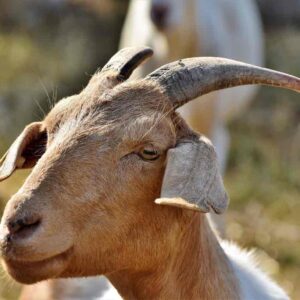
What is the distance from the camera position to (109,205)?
4160 millimetres

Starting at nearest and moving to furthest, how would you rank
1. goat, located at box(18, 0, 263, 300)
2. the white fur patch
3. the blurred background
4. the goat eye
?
the goat eye
the white fur patch
goat, located at box(18, 0, 263, 300)
the blurred background

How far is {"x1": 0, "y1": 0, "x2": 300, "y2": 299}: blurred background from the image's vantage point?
935cm

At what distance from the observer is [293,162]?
11.1 metres

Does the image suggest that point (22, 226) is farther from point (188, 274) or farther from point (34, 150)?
point (188, 274)

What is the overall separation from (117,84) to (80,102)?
0.19m

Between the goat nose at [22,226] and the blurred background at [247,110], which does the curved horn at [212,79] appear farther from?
the blurred background at [247,110]

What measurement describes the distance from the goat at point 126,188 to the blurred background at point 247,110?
A: 96.8 inches

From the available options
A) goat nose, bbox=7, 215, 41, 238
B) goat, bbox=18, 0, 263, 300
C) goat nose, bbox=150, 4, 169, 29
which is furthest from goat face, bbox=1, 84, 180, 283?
goat nose, bbox=150, 4, 169, 29

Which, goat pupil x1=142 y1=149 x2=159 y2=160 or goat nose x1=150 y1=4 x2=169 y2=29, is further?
goat nose x1=150 y1=4 x2=169 y2=29

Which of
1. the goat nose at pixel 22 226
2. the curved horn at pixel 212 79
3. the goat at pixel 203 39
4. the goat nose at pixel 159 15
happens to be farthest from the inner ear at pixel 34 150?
the goat nose at pixel 159 15

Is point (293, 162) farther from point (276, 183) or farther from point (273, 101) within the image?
point (273, 101)

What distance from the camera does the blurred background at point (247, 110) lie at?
9.35m

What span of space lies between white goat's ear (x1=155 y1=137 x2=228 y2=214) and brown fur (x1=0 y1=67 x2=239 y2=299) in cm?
12

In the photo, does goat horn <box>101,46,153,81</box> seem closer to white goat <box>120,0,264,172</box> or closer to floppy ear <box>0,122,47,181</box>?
floppy ear <box>0,122,47,181</box>
